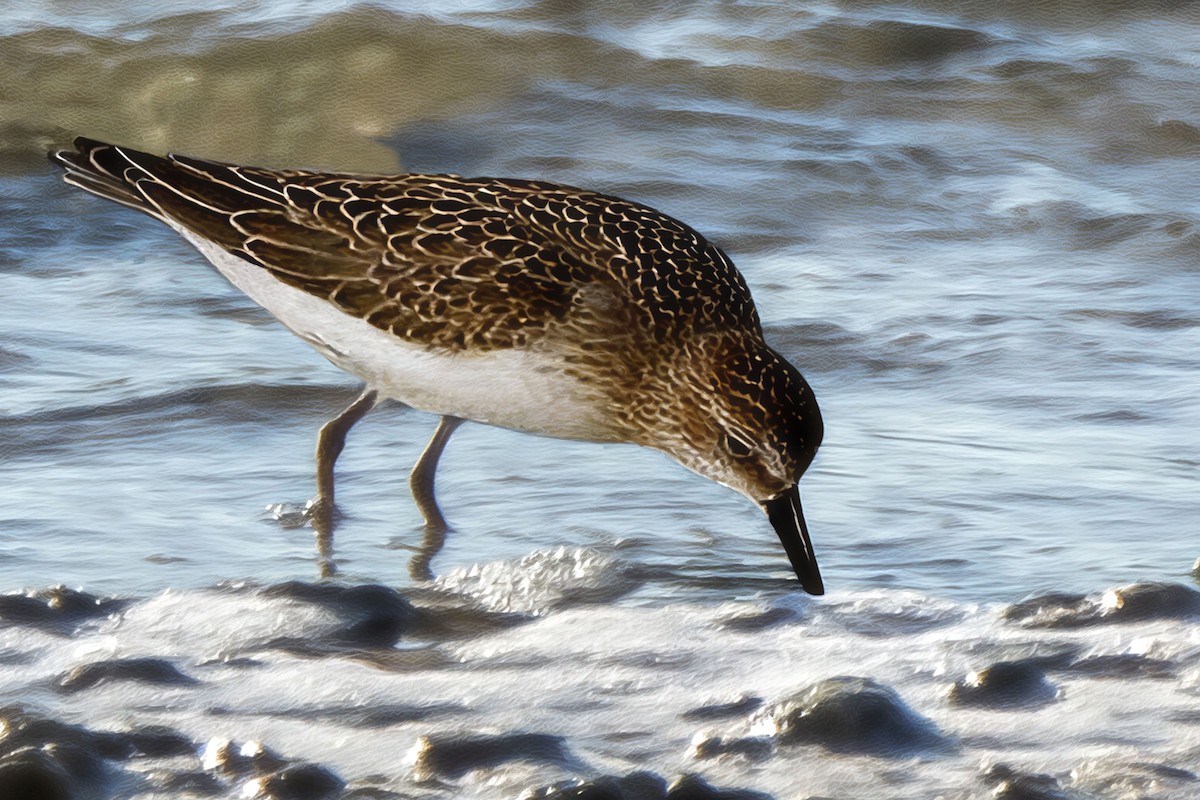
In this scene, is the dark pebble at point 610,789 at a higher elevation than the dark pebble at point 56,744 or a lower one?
lower

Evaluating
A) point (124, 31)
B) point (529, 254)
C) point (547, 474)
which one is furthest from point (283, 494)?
point (124, 31)

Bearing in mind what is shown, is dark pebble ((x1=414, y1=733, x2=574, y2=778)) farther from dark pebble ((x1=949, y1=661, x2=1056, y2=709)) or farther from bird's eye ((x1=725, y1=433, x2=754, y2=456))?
bird's eye ((x1=725, y1=433, x2=754, y2=456))

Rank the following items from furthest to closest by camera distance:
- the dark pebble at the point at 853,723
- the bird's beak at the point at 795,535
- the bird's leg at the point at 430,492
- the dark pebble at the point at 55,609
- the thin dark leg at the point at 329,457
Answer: the thin dark leg at the point at 329,457
the bird's leg at the point at 430,492
the bird's beak at the point at 795,535
the dark pebble at the point at 55,609
the dark pebble at the point at 853,723

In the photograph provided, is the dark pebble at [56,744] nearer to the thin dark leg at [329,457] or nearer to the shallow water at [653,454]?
the shallow water at [653,454]

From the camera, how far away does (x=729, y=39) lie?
32.1 feet

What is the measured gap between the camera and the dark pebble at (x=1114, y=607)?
4.22 meters

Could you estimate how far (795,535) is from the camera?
4520mm

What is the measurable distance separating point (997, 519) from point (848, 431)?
2.78 ft

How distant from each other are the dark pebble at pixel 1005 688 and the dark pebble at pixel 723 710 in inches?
15.7

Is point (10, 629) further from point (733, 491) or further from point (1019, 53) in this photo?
point (1019, 53)

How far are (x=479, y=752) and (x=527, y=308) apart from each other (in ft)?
4.60

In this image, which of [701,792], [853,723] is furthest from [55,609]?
[853,723]

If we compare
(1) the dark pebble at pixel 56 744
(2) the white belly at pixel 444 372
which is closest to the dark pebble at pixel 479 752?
(1) the dark pebble at pixel 56 744

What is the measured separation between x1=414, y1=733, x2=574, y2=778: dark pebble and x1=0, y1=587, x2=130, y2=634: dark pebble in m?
1.01
